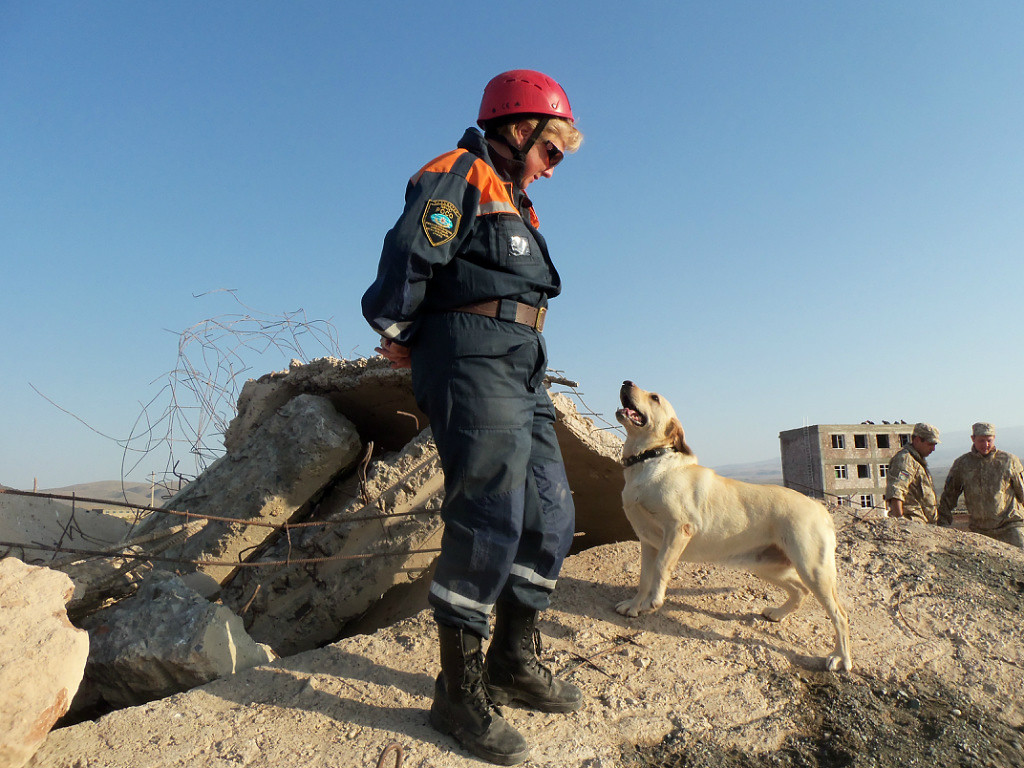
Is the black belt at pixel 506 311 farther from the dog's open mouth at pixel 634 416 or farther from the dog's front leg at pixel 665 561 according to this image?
the dog's front leg at pixel 665 561

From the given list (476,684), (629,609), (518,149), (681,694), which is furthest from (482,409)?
(629,609)

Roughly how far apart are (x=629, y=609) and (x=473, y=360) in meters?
1.72

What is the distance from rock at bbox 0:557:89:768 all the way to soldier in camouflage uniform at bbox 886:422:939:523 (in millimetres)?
6922

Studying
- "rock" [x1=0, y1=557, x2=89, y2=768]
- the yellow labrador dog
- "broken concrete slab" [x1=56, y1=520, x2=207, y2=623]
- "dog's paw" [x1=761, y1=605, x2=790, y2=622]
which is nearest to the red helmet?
the yellow labrador dog

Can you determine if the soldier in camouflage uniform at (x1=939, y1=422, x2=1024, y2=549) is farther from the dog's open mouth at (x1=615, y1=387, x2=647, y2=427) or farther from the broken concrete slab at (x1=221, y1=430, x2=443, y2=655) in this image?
the broken concrete slab at (x1=221, y1=430, x2=443, y2=655)

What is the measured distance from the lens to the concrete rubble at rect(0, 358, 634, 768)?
2.77 metres

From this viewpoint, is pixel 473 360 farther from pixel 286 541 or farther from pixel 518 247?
pixel 286 541

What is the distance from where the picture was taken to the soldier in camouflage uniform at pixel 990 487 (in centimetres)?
669

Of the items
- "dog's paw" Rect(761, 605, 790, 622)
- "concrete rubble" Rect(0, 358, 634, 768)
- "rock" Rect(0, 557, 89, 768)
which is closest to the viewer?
"rock" Rect(0, 557, 89, 768)

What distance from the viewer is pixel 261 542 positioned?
167 inches

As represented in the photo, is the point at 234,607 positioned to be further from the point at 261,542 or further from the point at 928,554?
the point at 928,554

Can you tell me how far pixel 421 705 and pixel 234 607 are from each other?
192 centimetres

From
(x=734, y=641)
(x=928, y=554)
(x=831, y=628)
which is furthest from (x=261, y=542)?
(x=928, y=554)

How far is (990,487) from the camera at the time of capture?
6.77 metres
